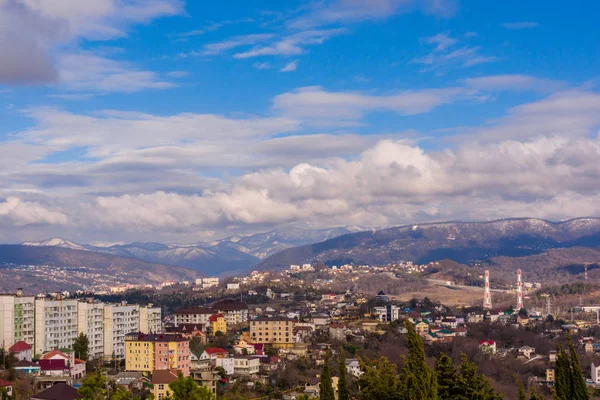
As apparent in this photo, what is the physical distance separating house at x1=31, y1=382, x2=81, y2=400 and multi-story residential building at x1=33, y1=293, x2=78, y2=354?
14.5 metres

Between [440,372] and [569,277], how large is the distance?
164 meters

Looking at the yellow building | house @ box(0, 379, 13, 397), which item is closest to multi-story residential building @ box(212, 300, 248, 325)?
the yellow building

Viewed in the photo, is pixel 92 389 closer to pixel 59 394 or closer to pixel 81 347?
pixel 59 394

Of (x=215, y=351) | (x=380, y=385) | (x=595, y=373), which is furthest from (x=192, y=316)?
(x=380, y=385)

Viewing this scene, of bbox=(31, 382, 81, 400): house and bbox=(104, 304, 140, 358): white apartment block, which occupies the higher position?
bbox=(104, 304, 140, 358): white apartment block

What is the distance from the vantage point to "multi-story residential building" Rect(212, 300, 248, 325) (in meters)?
69.8

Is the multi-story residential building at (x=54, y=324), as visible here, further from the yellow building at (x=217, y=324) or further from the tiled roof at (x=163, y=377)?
the yellow building at (x=217, y=324)

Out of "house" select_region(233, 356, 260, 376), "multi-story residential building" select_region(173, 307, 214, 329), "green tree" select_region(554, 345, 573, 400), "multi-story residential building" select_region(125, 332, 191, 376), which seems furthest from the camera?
"multi-story residential building" select_region(173, 307, 214, 329)

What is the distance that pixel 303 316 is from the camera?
74.2m

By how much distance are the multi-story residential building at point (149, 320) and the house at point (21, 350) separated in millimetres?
12428

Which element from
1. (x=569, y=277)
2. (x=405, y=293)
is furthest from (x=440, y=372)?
(x=569, y=277)

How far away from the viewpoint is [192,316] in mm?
65438

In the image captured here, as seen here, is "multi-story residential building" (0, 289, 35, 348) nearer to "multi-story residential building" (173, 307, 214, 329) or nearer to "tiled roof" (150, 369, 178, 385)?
"tiled roof" (150, 369, 178, 385)

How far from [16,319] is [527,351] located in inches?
1600
